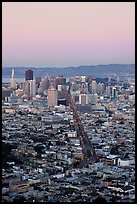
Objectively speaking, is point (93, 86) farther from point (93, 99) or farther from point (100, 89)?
point (93, 99)

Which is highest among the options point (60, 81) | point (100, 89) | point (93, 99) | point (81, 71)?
point (81, 71)

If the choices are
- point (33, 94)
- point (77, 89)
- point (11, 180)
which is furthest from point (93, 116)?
point (11, 180)

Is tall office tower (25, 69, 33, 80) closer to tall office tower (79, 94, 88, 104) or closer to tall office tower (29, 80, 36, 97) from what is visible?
tall office tower (29, 80, 36, 97)

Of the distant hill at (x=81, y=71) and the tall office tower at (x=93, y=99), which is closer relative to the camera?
the distant hill at (x=81, y=71)

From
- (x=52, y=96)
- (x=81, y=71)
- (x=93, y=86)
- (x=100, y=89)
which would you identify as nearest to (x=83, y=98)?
Answer: (x=100, y=89)

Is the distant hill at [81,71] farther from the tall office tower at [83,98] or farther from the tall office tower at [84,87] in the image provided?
the tall office tower at [83,98]

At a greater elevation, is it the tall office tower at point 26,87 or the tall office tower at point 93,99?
the tall office tower at point 26,87

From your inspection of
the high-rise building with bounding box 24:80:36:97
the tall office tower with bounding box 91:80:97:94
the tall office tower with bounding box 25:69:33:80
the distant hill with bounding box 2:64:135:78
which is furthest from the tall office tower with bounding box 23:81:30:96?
the tall office tower with bounding box 91:80:97:94

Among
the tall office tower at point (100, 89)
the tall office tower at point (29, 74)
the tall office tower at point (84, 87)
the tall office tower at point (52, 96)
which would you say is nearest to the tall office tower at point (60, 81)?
the tall office tower at point (52, 96)

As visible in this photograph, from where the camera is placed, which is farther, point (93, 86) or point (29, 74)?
point (93, 86)
